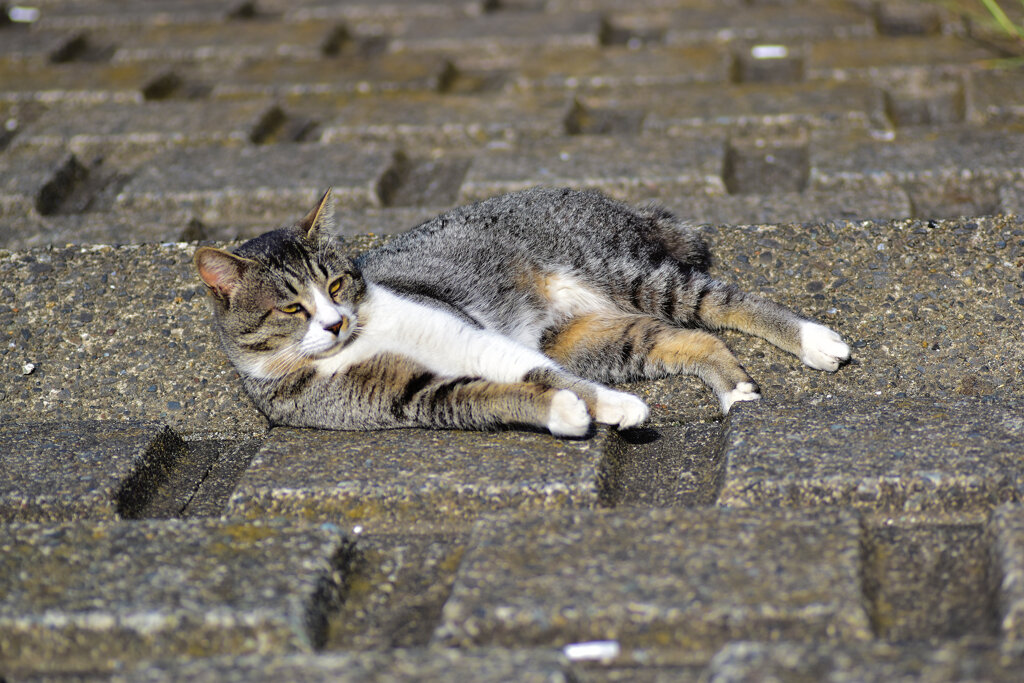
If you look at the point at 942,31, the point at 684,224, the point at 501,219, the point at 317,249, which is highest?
the point at 317,249

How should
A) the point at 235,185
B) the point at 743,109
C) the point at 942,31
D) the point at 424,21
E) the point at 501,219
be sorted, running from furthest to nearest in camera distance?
the point at 424,21, the point at 942,31, the point at 743,109, the point at 235,185, the point at 501,219

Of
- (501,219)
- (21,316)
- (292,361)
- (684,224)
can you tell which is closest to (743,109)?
(684,224)

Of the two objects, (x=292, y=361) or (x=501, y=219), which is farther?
(x=501, y=219)

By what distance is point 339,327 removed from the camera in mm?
2707

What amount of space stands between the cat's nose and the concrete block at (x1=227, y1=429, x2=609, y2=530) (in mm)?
345

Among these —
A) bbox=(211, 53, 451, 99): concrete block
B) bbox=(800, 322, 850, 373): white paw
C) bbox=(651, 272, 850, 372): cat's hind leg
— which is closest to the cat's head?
bbox=(651, 272, 850, 372): cat's hind leg

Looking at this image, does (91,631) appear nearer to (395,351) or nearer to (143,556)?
(143,556)

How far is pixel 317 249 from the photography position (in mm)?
2883

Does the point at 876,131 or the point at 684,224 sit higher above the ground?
the point at 684,224

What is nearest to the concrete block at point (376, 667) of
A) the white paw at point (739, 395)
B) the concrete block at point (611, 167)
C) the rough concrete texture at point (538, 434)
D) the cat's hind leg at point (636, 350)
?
the rough concrete texture at point (538, 434)

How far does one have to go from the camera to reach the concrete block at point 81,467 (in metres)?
2.36

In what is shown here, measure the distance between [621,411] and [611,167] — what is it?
1.74 meters

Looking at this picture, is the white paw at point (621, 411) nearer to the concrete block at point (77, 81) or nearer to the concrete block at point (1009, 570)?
the concrete block at point (1009, 570)

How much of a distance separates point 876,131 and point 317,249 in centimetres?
266
